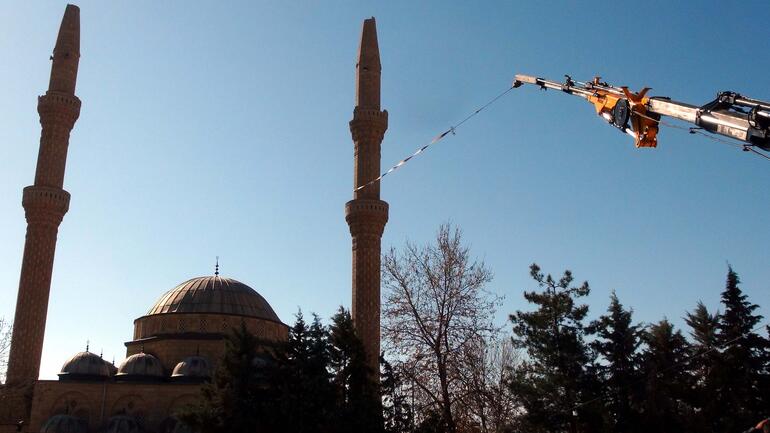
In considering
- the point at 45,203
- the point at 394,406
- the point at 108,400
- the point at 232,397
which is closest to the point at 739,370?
the point at 394,406

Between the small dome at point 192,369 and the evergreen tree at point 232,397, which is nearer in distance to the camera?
the evergreen tree at point 232,397

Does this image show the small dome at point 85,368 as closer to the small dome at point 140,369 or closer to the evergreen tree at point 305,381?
the small dome at point 140,369

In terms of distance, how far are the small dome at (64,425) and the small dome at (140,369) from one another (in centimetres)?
221

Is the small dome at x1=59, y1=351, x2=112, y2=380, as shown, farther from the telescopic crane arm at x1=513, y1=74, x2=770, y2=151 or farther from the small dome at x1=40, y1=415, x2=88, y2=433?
the telescopic crane arm at x1=513, y1=74, x2=770, y2=151

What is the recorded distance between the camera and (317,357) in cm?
1723

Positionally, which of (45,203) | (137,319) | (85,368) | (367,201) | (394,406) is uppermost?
(45,203)

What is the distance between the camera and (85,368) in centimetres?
2731

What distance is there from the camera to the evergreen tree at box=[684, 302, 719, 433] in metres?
18.2

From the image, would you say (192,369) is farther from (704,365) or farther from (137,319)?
(704,365)

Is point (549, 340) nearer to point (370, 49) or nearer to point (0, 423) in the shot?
point (370, 49)

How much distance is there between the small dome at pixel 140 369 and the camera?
2666 centimetres

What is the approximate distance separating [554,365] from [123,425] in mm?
14123

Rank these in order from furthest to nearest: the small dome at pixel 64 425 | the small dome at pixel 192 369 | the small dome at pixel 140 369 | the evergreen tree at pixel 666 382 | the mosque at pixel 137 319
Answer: the small dome at pixel 140 369 → the small dome at pixel 192 369 → the mosque at pixel 137 319 → the small dome at pixel 64 425 → the evergreen tree at pixel 666 382

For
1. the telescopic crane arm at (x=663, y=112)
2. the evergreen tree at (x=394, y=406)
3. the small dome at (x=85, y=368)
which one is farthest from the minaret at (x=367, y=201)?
the telescopic crane arm at (x=663, y=112)
